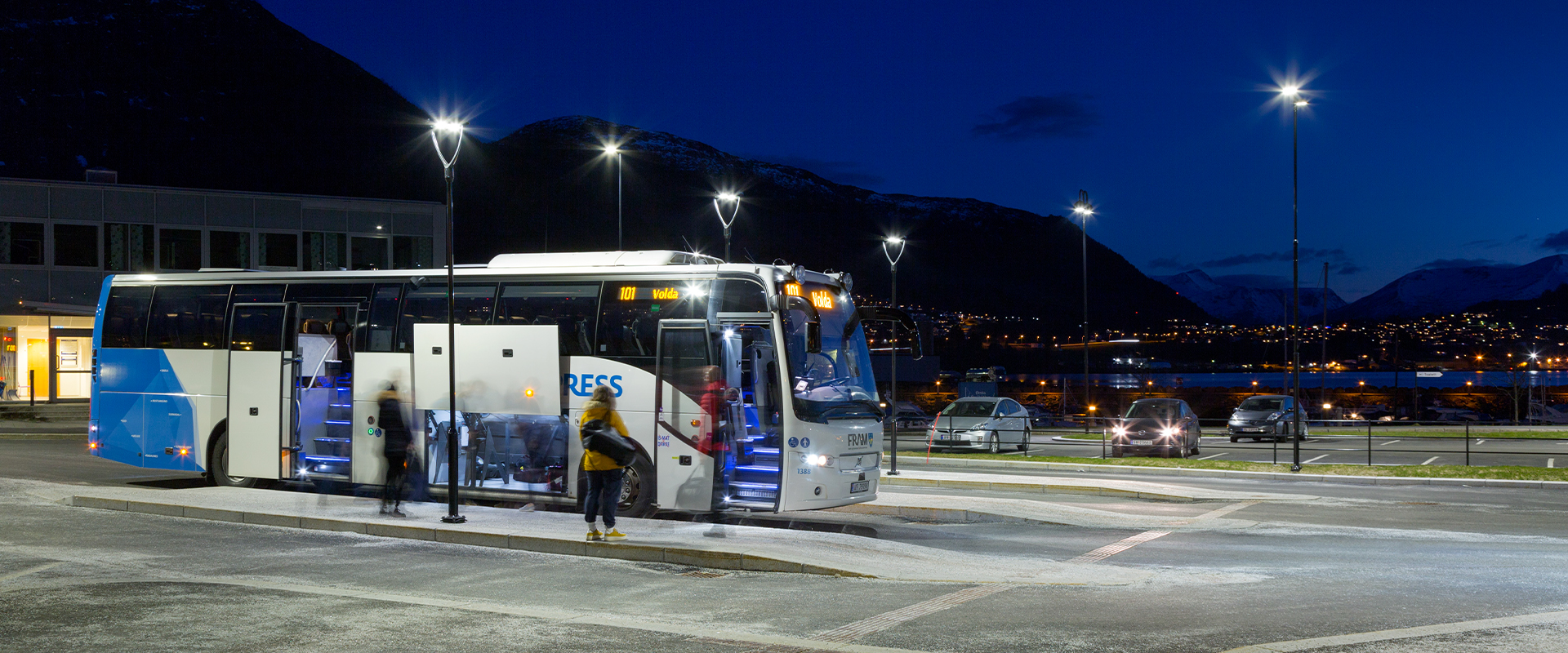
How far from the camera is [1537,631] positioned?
296 inches

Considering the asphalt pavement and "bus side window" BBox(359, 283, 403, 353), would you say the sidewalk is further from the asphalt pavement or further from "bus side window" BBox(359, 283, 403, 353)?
"bus side window" BBox(359, 283, 403, 353)

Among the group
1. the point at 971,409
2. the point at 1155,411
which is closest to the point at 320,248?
the point at 971,409

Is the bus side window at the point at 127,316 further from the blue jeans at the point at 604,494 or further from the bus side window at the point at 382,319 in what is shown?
the blue jeans at the point at 604,494

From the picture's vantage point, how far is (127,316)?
17.2 metres

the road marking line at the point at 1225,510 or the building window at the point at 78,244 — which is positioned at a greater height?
the building window at the point at 78,244

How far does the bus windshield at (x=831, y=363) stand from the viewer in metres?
13.0

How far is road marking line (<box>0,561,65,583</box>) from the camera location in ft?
31.4

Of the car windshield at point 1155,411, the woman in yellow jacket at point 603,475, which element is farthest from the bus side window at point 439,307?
the car windshield at point 1155,411

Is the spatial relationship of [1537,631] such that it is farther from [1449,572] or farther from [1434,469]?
[1434,469]

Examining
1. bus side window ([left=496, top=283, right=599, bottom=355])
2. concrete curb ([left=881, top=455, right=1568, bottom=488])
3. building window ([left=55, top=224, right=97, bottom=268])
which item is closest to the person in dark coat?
bus side window ([left=496, top=283, right=599, bottom=355])

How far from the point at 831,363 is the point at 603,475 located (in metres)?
3.48

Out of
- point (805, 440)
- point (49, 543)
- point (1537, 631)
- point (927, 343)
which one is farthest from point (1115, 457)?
point (49, 543)

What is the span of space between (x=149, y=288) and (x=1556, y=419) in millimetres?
59594

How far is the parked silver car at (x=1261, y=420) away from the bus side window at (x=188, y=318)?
28223mm
